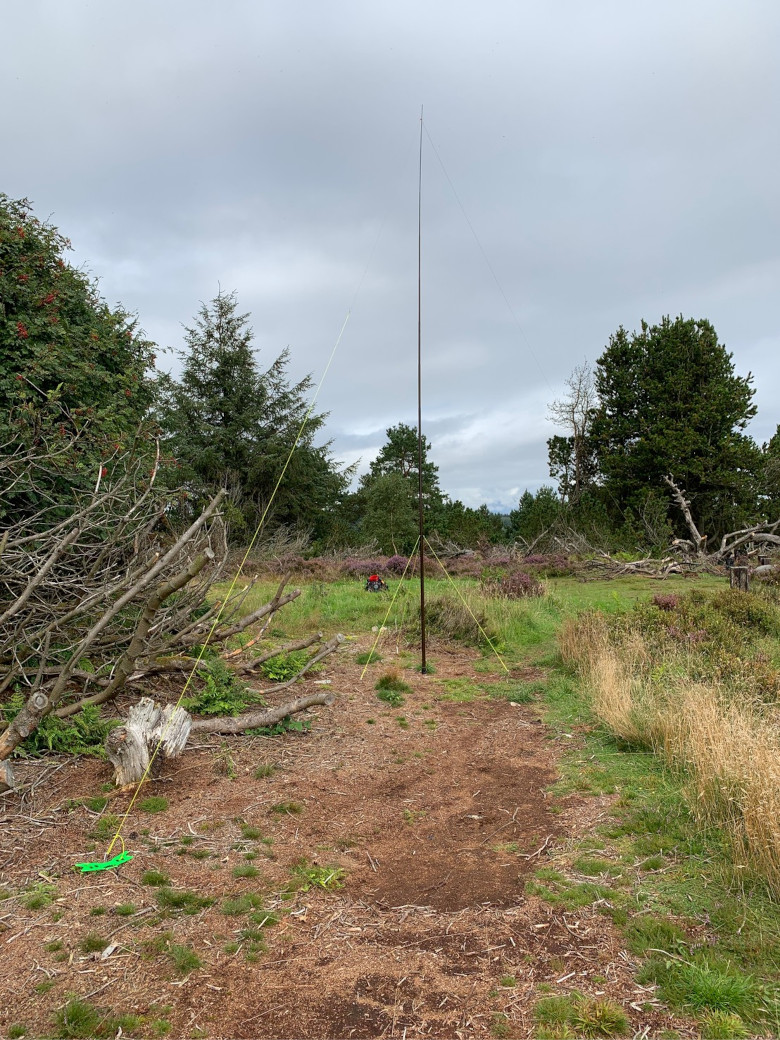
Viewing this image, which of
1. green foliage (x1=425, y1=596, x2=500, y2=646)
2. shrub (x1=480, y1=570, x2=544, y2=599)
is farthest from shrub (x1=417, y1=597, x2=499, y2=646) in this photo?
shrub (x1=480, y1=570, x2=544, y2=599)

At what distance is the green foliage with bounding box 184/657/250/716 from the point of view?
571 centimetres

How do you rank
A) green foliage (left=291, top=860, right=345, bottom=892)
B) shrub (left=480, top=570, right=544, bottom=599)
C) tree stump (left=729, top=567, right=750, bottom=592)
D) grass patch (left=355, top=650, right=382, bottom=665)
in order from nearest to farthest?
green foliage (left=291, top=860, right=345, bottom=892) → grass patch (left=355, top=650, right=382, bottom=665) → tree stump (left=729, top=567, right=750, bottom=592) → shrub (left=480, top=570, right=544, bottom=599)

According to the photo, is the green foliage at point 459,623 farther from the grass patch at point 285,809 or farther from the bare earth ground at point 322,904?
the grass patch at point 285,809

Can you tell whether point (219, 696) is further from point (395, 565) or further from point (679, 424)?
point (679, 424)

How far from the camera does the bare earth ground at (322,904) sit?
2.42 meters

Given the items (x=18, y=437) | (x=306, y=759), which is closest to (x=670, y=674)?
(x=306, y=759)

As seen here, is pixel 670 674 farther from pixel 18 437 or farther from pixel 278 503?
pixel 278 503

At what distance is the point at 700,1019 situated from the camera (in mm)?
2305

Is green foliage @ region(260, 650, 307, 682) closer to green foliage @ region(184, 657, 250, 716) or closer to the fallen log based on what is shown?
green foliage @ region(184, 657, 250, 716)

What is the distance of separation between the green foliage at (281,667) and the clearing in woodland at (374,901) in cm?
157

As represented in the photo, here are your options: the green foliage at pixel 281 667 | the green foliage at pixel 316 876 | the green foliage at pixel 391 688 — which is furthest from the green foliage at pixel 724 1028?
the green foliage at pixel 281 667

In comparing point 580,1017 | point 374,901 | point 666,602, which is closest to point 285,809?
point 374,901

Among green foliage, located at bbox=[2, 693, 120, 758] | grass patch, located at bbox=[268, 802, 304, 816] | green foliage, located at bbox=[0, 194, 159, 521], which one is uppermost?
green foliage, located at bbox=[0, 194, 159, 521]

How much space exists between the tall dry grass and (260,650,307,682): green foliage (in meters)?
3.19
